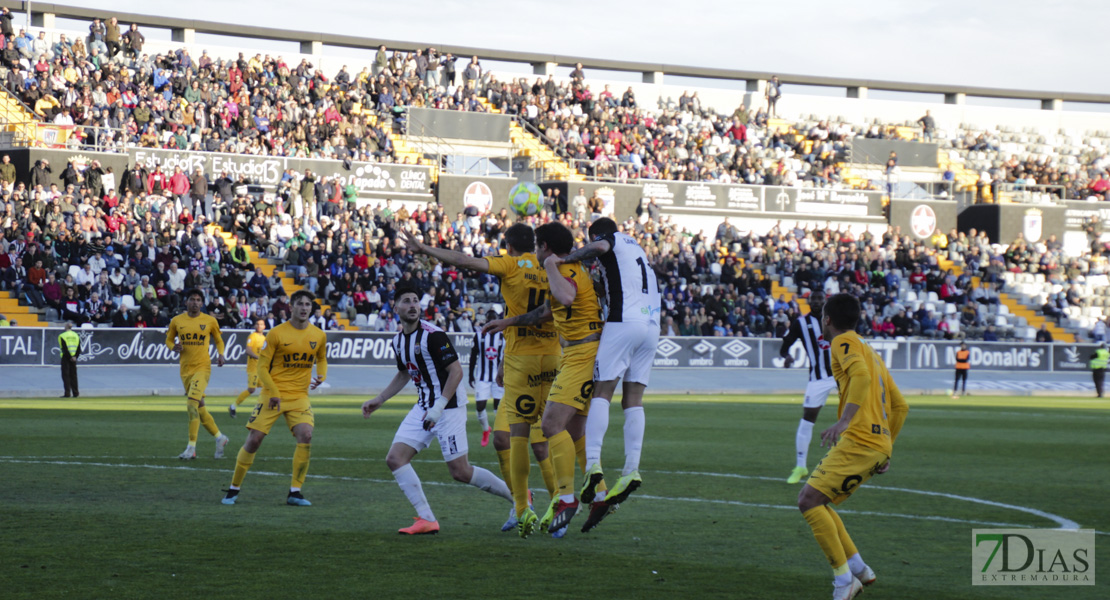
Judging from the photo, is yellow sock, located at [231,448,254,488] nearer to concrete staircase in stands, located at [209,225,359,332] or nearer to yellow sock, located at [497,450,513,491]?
yellow sock, located at [497,450,513,491]

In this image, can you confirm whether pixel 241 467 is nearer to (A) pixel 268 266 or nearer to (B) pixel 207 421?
(B) pixel 207 421

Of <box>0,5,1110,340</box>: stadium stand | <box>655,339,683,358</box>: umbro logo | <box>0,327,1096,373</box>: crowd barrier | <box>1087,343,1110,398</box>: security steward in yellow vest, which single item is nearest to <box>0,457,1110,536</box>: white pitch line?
<box>0,327,1096,373</box>: crowd barrier

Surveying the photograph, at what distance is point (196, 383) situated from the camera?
16531mm

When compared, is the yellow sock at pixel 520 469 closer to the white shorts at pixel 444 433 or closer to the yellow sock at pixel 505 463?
the white shorts at pixel 444 433

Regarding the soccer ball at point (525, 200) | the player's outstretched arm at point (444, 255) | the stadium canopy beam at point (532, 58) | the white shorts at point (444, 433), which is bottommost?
the white shorts at point (444, 433)

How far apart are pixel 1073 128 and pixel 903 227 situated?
59.0ft

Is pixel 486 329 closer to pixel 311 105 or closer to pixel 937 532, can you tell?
pixel 937 532

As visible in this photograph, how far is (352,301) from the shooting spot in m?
35.1

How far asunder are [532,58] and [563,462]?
4653 centimetres

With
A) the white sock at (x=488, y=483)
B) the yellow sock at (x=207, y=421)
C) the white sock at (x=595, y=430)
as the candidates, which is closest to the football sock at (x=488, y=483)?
the white sock at (x=488, y=483)

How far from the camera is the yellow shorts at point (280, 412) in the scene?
12.1 metres

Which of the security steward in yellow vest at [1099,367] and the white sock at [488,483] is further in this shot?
the security steward in yellow vest at [1099,367]

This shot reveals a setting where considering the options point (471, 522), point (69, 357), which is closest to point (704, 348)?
Result: point (69, 357)

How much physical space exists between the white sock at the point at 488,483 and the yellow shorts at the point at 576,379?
1040 mm
